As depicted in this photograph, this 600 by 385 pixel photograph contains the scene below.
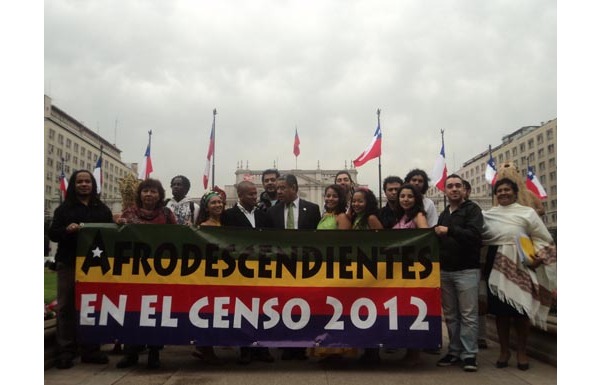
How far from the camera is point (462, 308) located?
489 centimetres

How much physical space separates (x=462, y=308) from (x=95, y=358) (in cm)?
374

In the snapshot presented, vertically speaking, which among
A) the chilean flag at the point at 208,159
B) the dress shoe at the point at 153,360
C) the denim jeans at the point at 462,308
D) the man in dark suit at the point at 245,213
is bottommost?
the dress shoe at the point at 153,360

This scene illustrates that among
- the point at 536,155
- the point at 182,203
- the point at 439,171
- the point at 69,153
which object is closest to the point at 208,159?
the point at 439,171

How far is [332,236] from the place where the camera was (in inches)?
195

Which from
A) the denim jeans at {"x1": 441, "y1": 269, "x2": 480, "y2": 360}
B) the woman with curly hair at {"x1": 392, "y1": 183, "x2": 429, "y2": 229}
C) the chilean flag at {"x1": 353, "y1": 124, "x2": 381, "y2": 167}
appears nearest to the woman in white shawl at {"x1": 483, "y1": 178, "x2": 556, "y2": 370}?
the denim jeans at {"x1": 441, "y1": 269, "x2": 480, "y2": 360}

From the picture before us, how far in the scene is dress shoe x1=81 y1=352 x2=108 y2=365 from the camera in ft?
16.4

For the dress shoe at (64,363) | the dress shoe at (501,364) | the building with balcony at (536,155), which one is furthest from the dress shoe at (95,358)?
the building with balcony at (536,155)

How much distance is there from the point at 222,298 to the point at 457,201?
2.60 meters

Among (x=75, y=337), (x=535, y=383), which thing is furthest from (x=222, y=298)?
(x=535, y=383)

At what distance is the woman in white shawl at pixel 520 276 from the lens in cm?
476

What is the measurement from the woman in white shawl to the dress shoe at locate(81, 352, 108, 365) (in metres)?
3.93

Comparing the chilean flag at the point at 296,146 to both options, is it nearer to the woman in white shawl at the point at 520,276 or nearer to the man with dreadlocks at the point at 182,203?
the man with dreadlocks at the point at 182,203

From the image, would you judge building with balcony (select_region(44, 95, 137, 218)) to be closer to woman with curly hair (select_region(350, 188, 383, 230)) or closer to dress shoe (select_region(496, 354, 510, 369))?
woman with curly hair (select_region(350, 188, 383, 230))

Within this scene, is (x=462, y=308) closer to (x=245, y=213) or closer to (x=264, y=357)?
(x=264, y=357)
